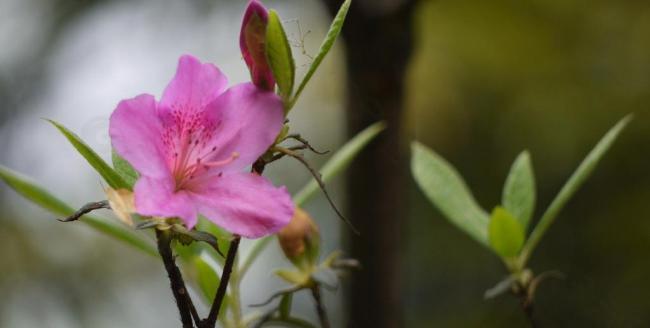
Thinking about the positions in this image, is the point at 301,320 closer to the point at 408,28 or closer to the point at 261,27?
the point at 261,27

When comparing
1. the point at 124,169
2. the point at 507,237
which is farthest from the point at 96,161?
the point at 507,237

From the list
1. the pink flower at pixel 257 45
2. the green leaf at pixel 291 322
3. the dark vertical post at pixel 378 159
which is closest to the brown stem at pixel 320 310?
the green leaf at pixel 291 322

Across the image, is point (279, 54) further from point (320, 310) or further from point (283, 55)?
point (320, 310)

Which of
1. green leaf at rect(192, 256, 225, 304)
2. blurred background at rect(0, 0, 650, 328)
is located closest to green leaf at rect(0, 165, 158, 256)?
green leaf at rect(192, 256, 225, 304)

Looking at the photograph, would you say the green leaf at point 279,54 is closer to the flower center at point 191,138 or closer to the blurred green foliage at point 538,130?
the flower center at point 191,138

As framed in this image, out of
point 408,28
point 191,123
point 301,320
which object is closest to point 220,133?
point 191,123

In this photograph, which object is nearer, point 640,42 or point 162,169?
point 162,169
